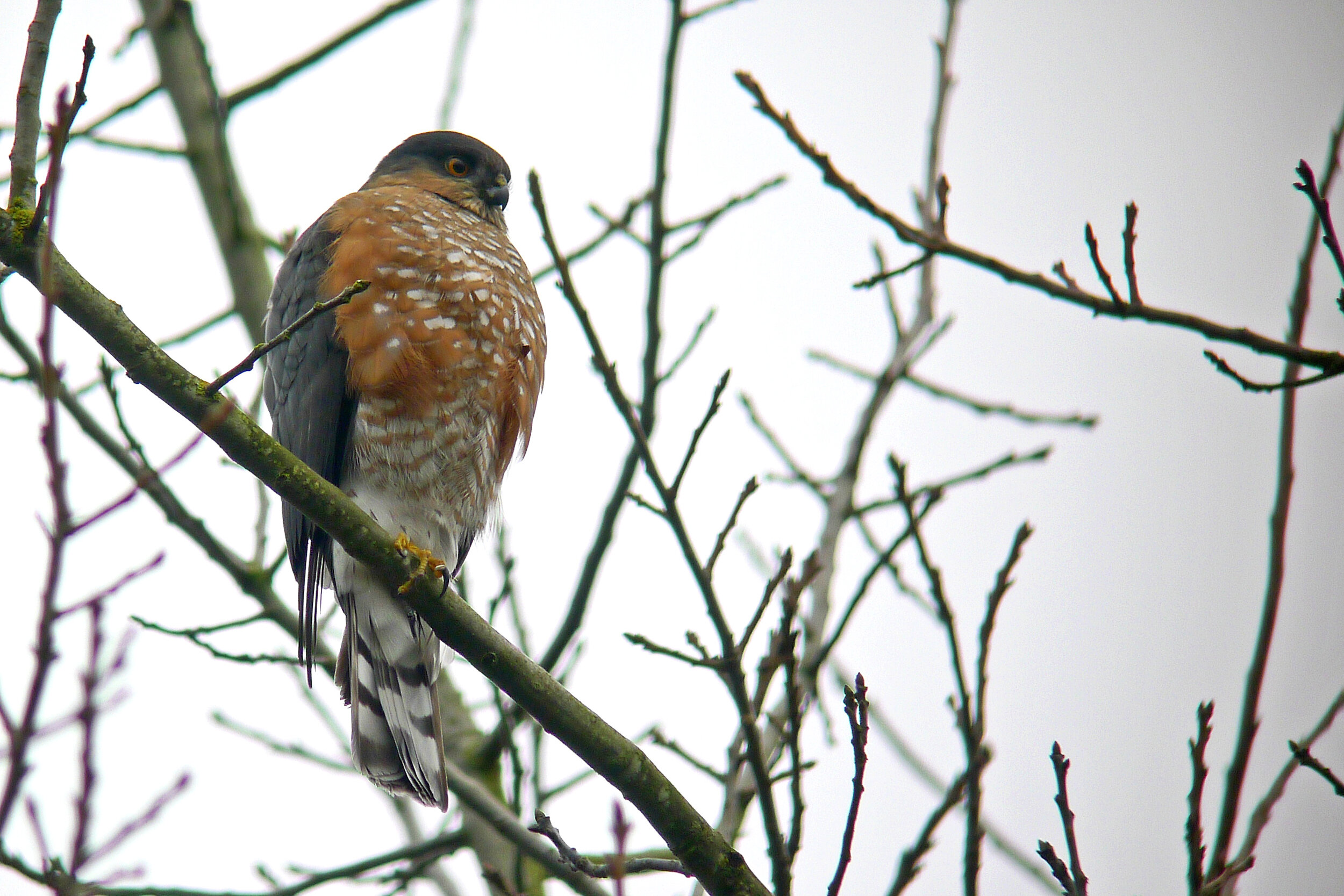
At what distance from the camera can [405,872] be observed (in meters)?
4.14

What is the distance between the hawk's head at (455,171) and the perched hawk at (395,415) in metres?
0.83

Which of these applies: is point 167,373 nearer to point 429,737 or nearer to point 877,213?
point 877,213

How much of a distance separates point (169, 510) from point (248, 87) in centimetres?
218

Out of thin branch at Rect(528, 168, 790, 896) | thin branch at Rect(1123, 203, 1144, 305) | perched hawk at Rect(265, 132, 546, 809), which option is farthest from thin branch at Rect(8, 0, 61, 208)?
thin branch at Rect(1123, 203, 1144, 305)

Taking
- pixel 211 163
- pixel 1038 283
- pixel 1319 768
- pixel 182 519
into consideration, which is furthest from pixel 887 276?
pixel 211 163

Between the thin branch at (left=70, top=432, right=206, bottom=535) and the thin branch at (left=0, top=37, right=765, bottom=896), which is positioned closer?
the thin branch at (left=70, top=432, right=206, bottom=535)

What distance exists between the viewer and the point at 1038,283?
2268mm

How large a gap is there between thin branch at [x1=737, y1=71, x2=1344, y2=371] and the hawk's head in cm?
304

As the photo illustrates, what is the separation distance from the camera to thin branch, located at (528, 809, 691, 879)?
2436 millimetres

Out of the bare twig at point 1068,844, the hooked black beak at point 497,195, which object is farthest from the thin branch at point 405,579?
the hooked black beak at point 497,195

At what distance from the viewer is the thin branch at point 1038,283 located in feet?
6.96

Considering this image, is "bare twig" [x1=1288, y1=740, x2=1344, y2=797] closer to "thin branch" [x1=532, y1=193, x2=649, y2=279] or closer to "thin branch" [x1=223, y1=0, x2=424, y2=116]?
"thin branch" [x1=532, y1=193, x2=649, y2=279]

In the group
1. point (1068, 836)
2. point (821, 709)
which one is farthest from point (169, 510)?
point (1068, 836)

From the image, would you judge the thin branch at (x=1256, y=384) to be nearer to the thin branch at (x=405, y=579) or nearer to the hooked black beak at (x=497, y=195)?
the thin branch at (x=405, y=579)
